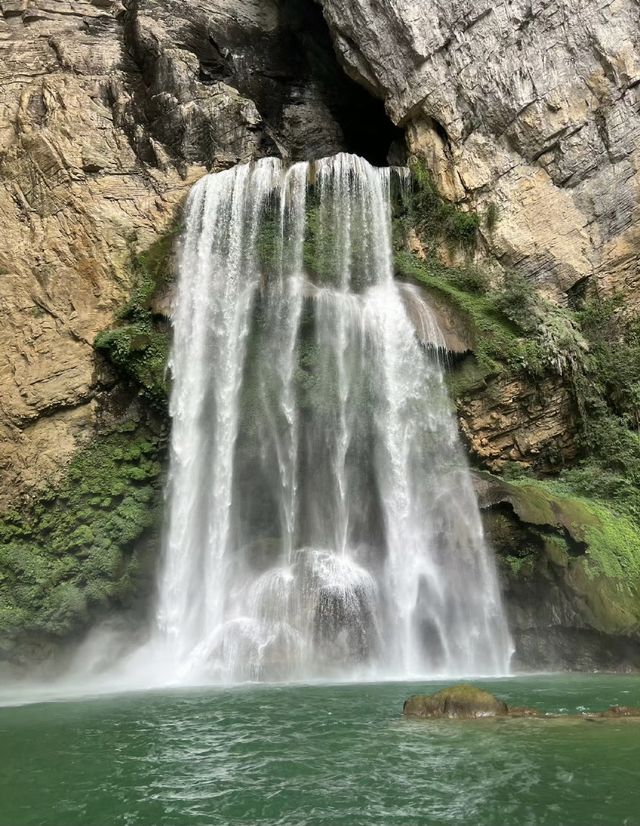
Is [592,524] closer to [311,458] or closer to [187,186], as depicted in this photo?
[311,458]

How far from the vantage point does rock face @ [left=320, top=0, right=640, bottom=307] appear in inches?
708

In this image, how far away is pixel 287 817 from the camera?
4.86m

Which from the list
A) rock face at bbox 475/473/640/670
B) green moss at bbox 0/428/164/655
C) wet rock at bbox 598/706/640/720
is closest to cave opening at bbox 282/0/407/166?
green moss at bbox 0/428/164/655

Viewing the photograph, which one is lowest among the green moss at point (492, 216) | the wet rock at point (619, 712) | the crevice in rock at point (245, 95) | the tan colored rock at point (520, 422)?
the wet rock at point (619, 712)

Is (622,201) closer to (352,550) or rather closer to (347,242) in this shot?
(347,242)

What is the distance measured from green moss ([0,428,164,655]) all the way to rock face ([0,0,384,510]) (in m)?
0.71

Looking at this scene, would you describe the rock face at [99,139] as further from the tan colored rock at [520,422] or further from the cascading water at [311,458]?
the tan colored rock at [520,422]

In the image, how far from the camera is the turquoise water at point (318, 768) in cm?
493

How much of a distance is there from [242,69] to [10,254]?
12.5 meters

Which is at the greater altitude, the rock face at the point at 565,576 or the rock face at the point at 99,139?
the rock face at the point at 99,139

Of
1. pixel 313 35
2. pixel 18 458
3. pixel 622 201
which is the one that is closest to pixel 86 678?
pixel 18 458

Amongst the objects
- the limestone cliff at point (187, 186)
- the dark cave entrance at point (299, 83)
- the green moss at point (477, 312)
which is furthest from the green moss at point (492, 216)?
the dark cave entrance at point (299, 83)

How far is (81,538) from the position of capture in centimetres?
1573

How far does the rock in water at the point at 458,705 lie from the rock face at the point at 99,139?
1164 centimetres
